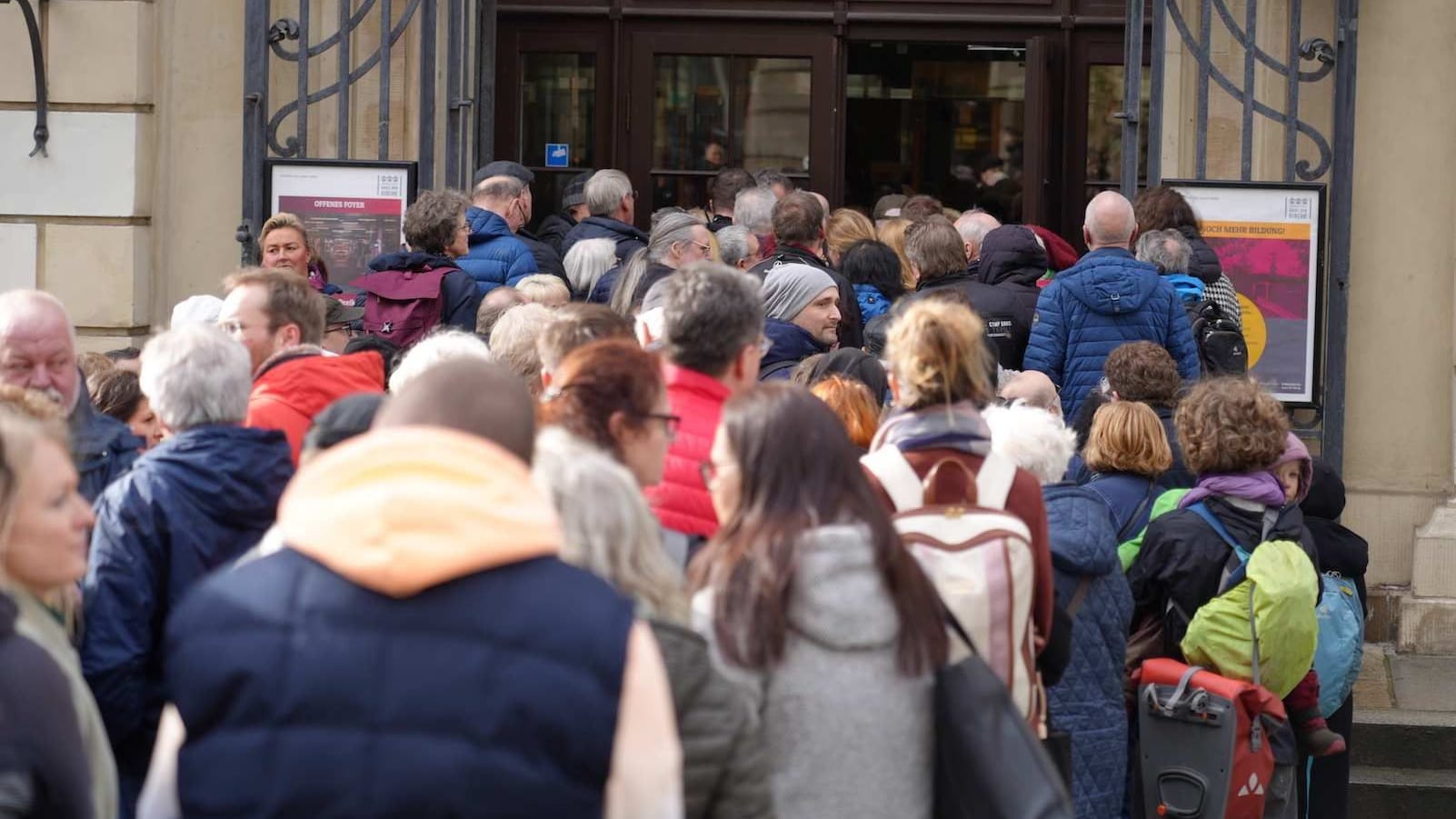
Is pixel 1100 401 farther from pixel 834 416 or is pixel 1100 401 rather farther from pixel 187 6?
pixel 187 6

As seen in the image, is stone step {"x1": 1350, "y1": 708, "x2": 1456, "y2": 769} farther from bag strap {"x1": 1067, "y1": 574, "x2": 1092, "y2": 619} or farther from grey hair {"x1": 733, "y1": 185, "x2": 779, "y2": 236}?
bag strap {"x1": 1067, "y1": 574, "x2": 1092, "y2": 619}

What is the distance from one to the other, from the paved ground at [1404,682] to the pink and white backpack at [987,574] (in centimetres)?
421

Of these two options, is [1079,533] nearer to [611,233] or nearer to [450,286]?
[450,286]

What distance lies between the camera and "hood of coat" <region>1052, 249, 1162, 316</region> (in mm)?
6898

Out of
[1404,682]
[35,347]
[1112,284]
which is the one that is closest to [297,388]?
[35,347]

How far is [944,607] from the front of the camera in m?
3.38

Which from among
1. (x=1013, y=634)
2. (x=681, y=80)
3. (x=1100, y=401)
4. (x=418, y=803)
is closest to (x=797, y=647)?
(x=1013, y=634)

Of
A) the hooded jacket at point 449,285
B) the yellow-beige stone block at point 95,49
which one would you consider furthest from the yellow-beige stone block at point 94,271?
the hooded jacket at point 449,285

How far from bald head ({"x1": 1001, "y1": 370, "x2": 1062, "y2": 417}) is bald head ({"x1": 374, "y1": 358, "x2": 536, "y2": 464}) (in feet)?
10.9

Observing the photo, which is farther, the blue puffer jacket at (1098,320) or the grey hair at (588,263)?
the grey hair at (588,263)

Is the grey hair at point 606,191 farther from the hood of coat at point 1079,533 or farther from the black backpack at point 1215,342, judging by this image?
the hood of coat at point 1079,533

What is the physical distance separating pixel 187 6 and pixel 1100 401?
4.65 m

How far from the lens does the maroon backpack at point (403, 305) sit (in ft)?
22.7

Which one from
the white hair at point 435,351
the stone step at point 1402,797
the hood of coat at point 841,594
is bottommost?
the stone step at point 1402,797
